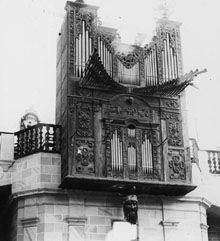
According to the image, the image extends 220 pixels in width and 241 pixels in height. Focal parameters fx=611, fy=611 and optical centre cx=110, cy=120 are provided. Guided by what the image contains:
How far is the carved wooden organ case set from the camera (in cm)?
1789

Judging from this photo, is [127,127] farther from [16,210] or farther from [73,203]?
[16,210]

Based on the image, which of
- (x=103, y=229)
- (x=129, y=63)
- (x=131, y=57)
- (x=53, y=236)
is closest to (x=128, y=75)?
(x=129, y=63)

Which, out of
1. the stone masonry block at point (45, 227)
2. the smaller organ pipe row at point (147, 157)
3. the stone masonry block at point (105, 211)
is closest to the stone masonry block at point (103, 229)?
the stone masonry block at point (105, 211)

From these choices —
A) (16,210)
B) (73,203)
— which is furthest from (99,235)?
(16,210)

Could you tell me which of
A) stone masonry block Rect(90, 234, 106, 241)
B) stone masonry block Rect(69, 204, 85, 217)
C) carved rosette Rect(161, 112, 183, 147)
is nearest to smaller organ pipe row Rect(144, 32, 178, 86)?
carved rosette Rect(161, 112, 183, 147)

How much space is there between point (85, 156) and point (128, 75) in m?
3.13

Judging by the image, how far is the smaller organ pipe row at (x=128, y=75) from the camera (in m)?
19.1

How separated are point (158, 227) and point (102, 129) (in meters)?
3.39

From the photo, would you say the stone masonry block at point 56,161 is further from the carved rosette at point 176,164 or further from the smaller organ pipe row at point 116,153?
the carved rosette at point 176,164

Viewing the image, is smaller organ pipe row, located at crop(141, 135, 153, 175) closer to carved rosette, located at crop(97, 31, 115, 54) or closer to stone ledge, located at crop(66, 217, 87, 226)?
stone ledge, located at crop(66, 217, 87, 226)

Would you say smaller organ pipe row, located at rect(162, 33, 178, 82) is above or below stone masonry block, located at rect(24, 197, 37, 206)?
above

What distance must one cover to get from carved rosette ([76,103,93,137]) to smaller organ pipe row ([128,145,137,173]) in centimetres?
129

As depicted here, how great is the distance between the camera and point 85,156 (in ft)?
58.5

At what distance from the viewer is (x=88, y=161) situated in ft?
58.4
